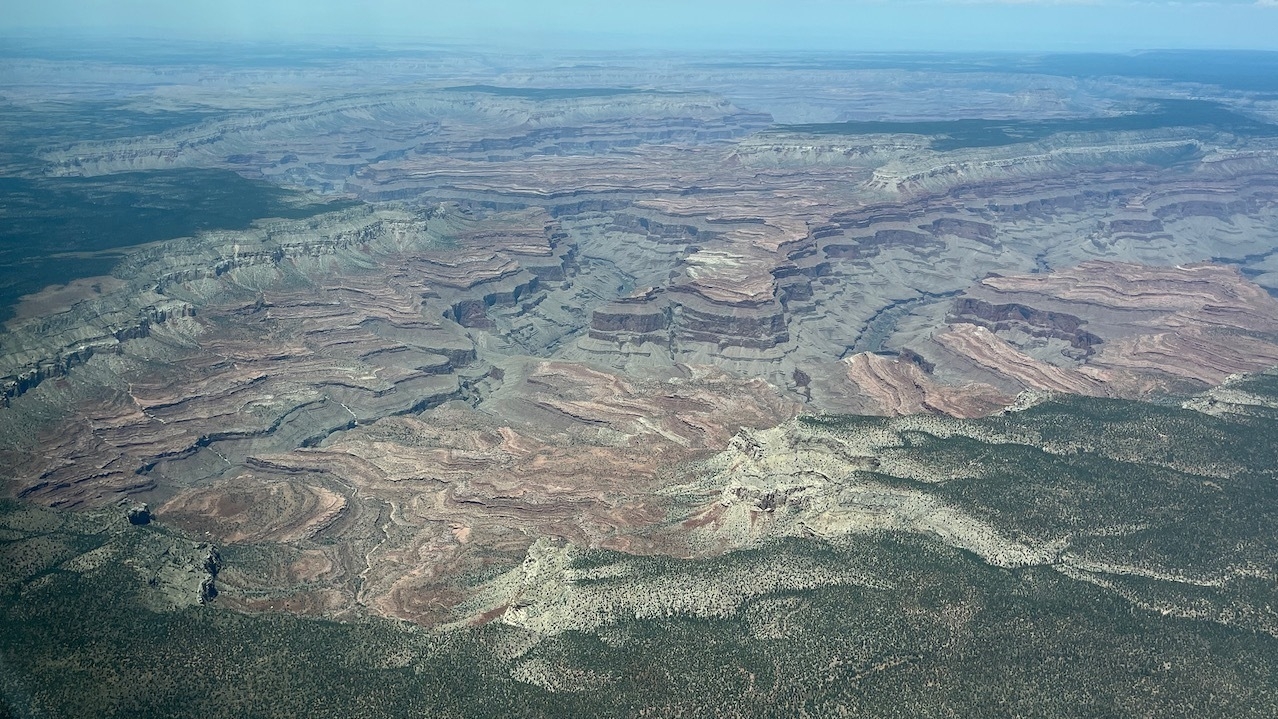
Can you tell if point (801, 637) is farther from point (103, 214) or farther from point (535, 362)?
point (103, 214)

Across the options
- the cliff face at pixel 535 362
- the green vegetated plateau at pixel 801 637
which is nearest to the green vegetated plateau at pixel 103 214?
the cliff face at pixel 535 362

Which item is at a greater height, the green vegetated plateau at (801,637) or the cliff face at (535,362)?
the green vegetated plateau at (801,637)

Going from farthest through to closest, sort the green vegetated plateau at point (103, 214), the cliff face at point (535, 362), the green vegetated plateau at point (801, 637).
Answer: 1. the green vegetated plateau at point (103, 214)
2. the cliff face at point (535, 362)
3. the green vegetated plateau at point (801, 637)

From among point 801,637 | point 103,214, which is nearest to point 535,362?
point 801,637

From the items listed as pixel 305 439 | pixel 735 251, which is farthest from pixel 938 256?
pixel 305 439

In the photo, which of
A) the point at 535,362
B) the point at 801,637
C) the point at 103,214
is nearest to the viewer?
the point at 801,637

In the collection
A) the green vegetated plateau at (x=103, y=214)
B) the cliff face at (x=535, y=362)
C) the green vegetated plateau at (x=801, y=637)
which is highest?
the green vegetated plateau at (x=103, y=214)

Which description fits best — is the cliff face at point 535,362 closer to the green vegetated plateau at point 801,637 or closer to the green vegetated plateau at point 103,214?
the green vegetated plateau at point 801,637

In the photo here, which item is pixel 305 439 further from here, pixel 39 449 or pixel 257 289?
pixel 257 289
